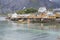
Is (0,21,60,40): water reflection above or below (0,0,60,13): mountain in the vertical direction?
below

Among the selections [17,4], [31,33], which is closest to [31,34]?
[31,33]

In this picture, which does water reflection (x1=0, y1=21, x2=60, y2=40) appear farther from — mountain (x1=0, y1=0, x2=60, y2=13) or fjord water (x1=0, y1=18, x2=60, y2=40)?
mountain (x1=0, y1=0, x2=60, y2=13)

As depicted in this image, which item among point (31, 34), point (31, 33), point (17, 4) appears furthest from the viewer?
point (17, 4)

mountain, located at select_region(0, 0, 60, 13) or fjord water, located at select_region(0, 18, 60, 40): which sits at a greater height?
mountain, located at select_region(0, 0, 60, 13)

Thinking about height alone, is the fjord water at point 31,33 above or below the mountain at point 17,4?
below

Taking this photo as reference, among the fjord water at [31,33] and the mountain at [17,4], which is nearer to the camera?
the fjord water at [31,33]

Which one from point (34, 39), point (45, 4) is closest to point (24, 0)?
point (45, 4)

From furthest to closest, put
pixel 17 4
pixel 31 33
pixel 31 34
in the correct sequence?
1. pixel 17 4
2. pixel 31 33
3. pixel 31 34

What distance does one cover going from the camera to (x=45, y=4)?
161m

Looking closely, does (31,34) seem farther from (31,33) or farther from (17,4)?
(17,4)

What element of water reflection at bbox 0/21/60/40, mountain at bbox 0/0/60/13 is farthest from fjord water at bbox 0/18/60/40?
mountain at bbox 0/0/60/13

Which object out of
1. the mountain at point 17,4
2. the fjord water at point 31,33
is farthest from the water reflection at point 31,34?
the mountain at point 17,4

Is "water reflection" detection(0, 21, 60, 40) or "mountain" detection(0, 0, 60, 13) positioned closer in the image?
"water reflection" detection(0, 21, 60, 40)

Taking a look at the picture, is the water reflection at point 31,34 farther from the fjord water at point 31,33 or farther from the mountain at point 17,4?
the mountain at point 17,4
